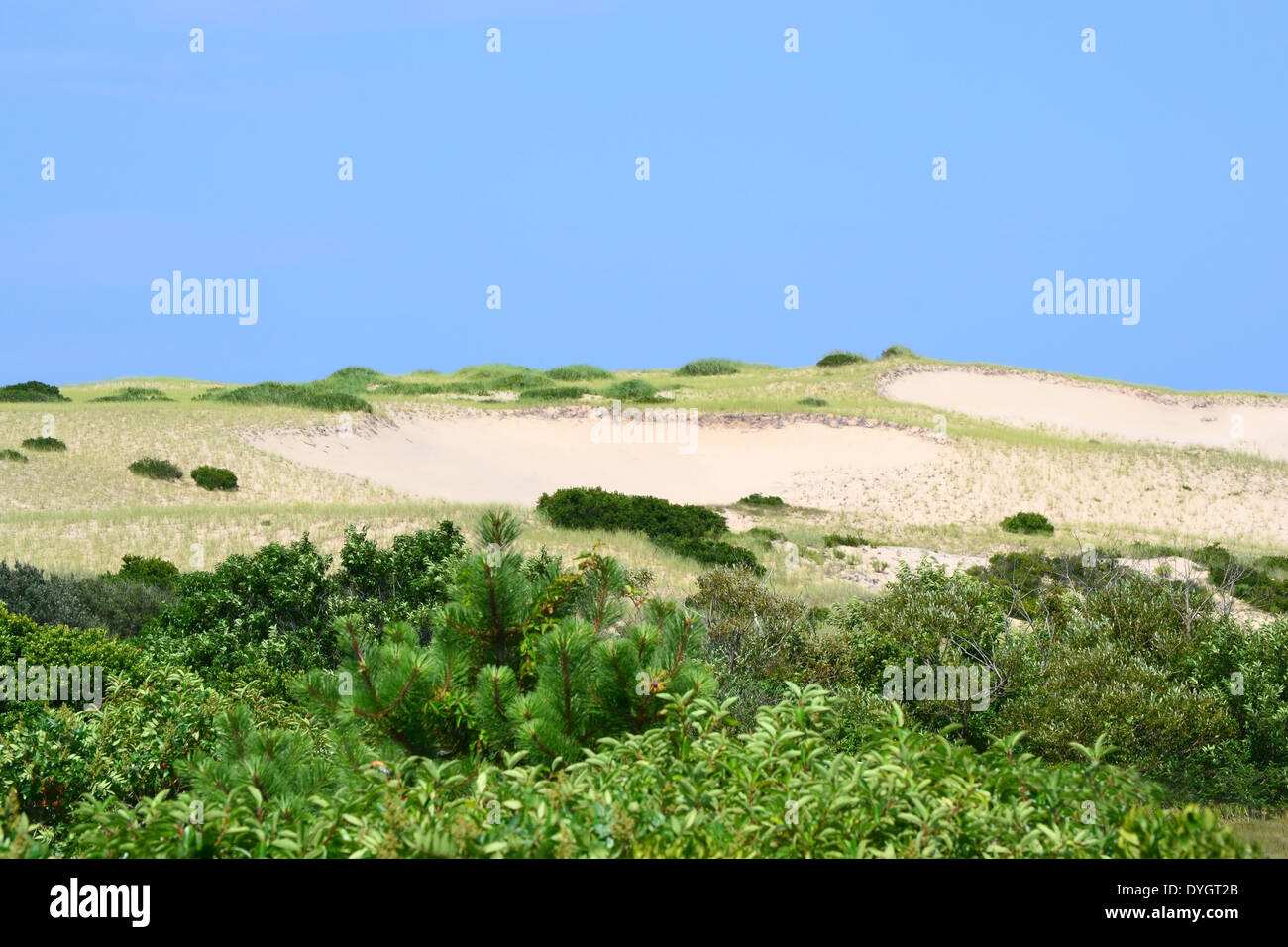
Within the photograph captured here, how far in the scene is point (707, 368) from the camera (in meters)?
84.9

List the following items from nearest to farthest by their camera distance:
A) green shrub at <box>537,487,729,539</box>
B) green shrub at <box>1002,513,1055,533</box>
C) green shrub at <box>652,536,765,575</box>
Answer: green shrub at <box>652,536,765,575</box> → green shrub at <box>537,487,729,539</box> → green shrub at <box>1002,513,1055,533</box>

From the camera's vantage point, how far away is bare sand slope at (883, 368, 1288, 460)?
5747 centimetres

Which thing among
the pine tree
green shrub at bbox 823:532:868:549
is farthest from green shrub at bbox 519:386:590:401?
the pine tree

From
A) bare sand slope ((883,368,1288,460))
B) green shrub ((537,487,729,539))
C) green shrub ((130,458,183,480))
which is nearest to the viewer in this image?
green shrub ((537,487,729,539))

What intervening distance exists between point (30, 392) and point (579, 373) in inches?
1415

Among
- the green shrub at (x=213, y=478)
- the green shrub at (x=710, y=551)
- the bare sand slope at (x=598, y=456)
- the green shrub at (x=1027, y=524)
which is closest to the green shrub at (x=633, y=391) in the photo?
the bare sand slope at (x=598, y=456)

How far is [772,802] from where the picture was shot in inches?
187

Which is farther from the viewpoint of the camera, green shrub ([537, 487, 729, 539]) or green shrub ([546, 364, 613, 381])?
green shrub ([546, 364, 613, 381])

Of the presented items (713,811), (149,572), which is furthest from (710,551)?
(713,811)

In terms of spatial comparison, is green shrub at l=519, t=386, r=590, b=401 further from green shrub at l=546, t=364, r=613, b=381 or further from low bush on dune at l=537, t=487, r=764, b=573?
low bush on dune at l=537, t=487, r=764, b=573

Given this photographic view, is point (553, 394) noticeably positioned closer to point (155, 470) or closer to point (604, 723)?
point (155, 470)

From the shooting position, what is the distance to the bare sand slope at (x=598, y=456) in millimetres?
42656

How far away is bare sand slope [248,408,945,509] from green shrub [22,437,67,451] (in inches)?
266
